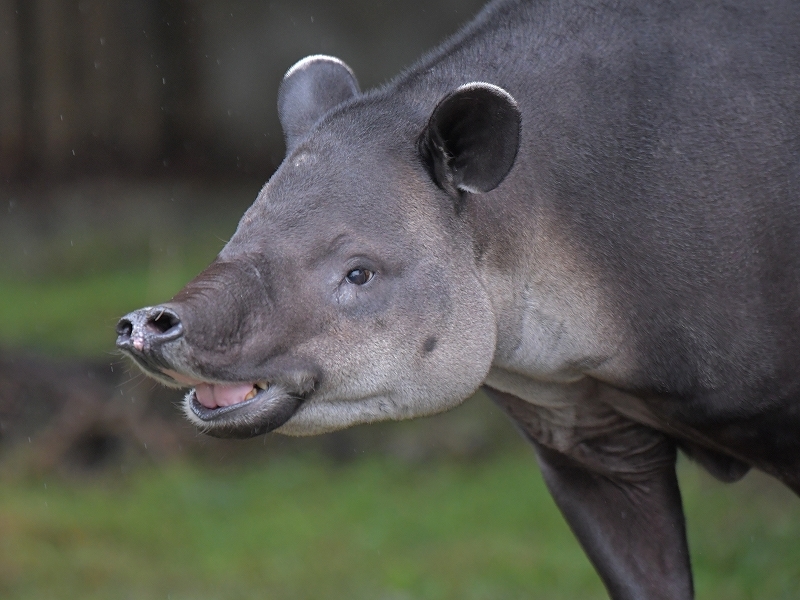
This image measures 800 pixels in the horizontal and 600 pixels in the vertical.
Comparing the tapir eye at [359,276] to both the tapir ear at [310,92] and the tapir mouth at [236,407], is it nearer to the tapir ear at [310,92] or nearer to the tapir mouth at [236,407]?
the tapir mouth at [236,407]

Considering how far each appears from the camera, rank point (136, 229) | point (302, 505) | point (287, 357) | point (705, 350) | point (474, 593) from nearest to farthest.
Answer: point (287, 357) < point (705, 350) < point (474, 593) < point (302, 505) < point (136, 229)

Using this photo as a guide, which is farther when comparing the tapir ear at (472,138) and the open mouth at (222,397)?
the tapir ear at (472,138)

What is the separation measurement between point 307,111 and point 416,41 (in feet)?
30.5

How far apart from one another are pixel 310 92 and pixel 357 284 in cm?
94

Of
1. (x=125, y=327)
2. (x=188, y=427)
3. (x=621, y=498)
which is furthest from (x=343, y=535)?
(x=125, y=327)

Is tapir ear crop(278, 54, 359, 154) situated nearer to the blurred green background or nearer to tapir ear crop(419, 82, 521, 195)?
tapir ear crop(419, 82, 521, 195)

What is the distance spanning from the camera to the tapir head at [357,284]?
3631mm

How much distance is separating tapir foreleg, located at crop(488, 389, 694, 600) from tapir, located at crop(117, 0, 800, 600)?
25 cm

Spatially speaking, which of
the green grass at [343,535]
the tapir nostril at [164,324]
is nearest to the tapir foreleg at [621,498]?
the tapir nostril at [164,324]

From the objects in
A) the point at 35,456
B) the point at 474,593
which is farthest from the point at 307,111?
the point at 35,456

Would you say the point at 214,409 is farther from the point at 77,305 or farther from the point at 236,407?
the point at 77,305

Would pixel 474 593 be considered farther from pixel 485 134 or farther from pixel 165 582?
pixel 485 134

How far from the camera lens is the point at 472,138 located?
12.7 ft

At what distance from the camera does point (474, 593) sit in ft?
22.4
